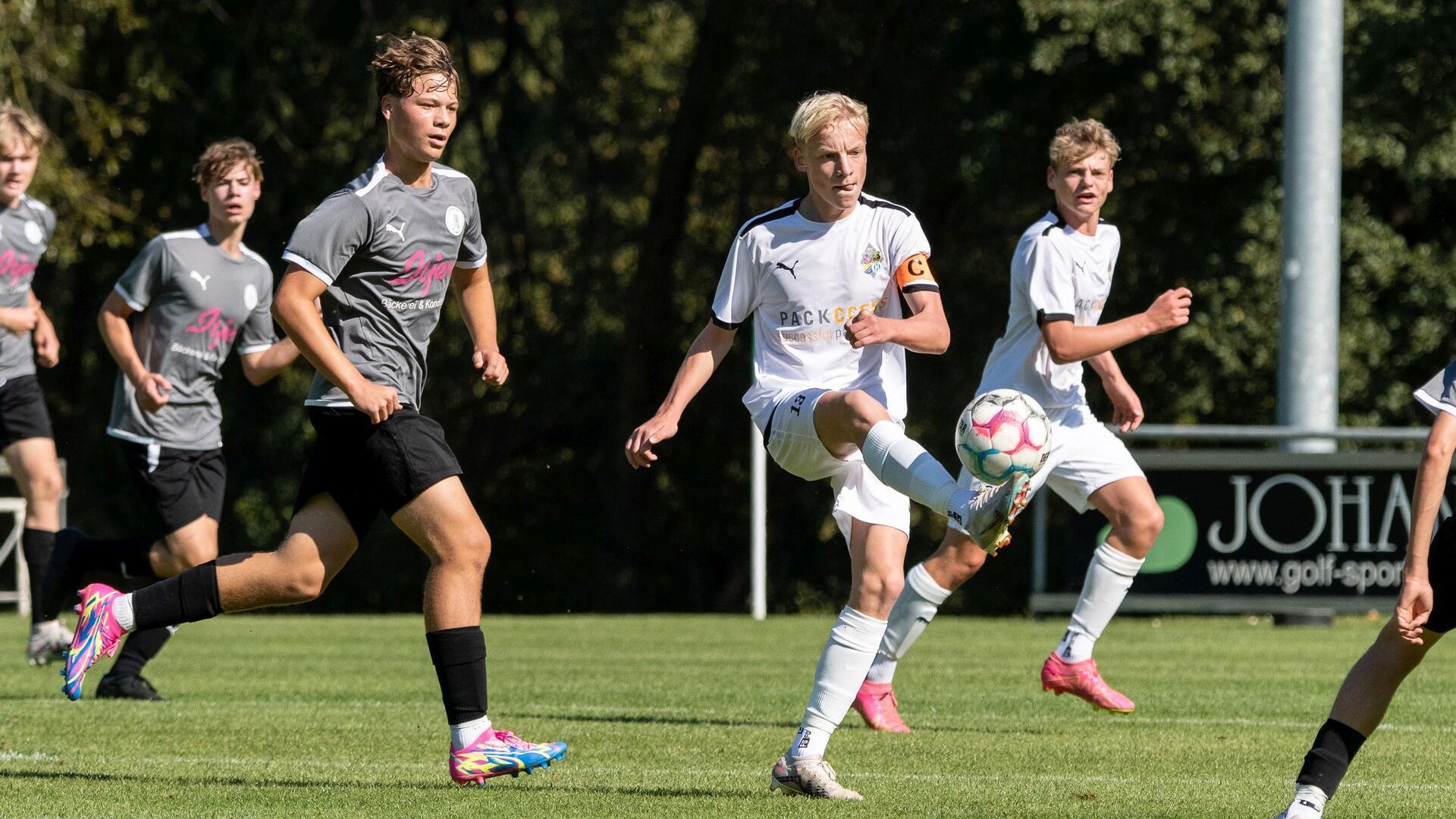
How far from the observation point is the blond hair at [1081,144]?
7.81m

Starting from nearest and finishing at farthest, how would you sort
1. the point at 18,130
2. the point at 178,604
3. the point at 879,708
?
1. the point at 178,604
2. the point at 879,708
3. the point at 18,130

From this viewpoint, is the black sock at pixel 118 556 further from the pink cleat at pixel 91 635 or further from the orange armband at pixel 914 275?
the orange armband at pixel 914 275

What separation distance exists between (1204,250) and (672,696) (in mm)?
15406

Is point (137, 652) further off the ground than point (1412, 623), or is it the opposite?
point (1412, 623)

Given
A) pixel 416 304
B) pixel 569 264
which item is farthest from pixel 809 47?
pixel 416 304

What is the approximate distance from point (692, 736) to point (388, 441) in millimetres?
2127

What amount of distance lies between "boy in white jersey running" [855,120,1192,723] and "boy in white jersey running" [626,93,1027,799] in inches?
60.0

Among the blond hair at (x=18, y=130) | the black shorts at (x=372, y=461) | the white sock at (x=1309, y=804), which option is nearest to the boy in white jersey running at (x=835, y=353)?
the black shorts at (x=372, y=461)

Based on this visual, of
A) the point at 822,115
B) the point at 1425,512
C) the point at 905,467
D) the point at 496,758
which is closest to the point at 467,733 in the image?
the point at 496,758

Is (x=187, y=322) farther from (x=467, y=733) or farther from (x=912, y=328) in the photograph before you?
(x=912, y=328)

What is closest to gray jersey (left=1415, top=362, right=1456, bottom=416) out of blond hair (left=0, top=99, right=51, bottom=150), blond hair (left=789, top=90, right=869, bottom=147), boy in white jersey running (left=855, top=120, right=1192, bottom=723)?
blond hair (left=789, top=90, right=869, bottom=147)

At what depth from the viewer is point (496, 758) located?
5637mm

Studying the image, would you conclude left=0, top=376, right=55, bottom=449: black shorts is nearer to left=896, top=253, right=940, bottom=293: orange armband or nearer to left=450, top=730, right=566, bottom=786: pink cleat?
left=450, top=730, right=566, bottom=786: pink cleat

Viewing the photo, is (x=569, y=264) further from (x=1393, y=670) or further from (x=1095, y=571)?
(x=1393, y=670)
